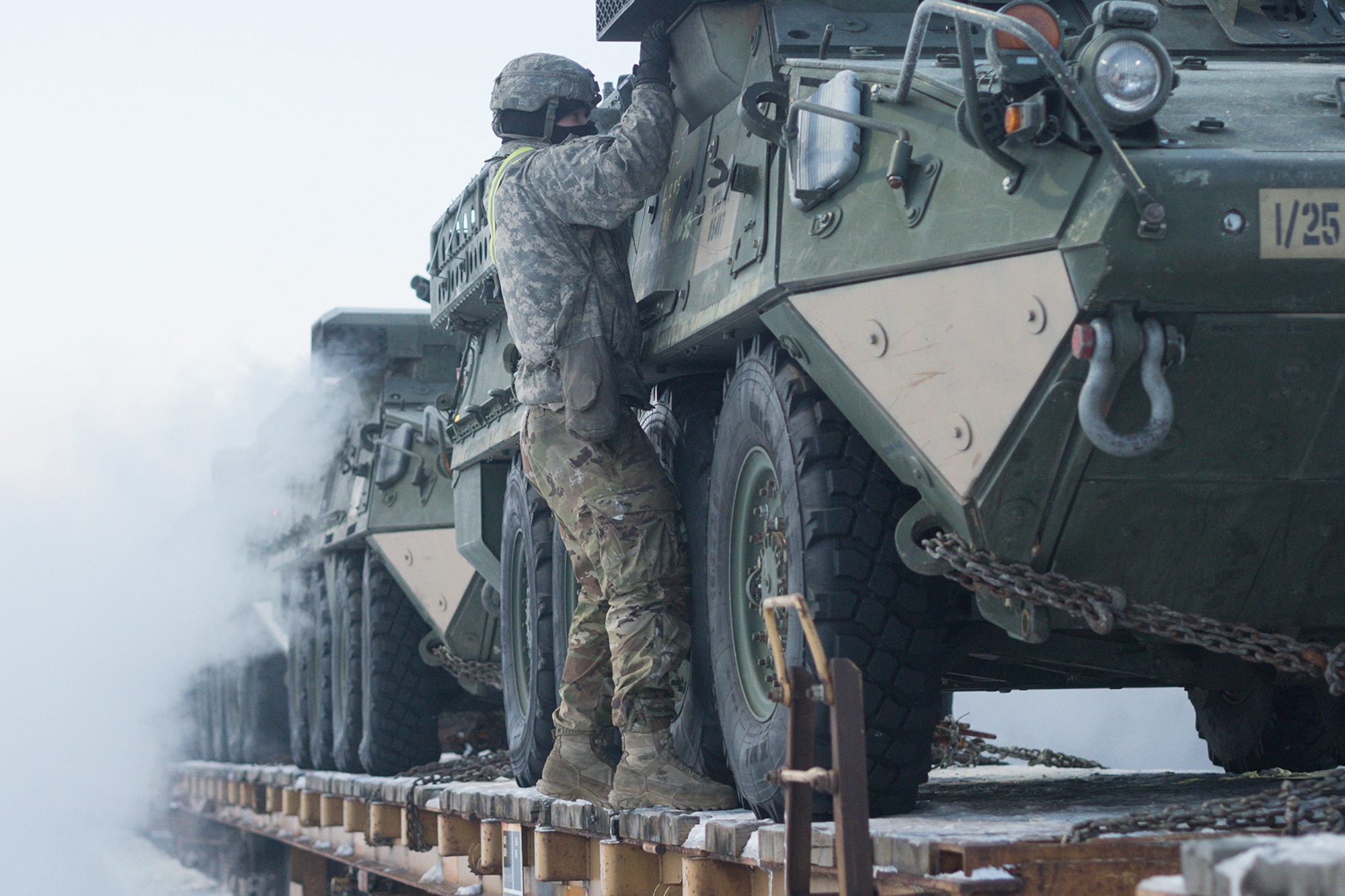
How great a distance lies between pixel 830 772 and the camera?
11.0ft

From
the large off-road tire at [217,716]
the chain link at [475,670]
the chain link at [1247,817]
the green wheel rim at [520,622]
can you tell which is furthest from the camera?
the large off-road tire at [217,716]

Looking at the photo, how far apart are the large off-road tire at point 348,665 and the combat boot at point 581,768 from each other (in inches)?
187

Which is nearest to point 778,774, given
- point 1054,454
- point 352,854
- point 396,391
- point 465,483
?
point 1054,454

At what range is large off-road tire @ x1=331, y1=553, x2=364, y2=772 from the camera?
1101 centimetres

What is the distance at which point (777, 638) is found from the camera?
11.3 ft

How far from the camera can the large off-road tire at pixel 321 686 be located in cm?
1187

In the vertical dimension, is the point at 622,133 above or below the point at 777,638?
above

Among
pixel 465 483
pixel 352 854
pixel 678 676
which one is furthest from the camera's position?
pixel 352 854

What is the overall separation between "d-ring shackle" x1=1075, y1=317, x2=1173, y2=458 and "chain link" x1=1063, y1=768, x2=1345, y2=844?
68 centimetres

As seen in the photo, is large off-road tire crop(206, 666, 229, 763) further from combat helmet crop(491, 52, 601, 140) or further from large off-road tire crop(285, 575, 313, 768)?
combat helmet crop(491, 52, 601, 140)

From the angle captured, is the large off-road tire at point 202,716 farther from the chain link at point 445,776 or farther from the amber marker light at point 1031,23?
the amber marker light at point 1031,23

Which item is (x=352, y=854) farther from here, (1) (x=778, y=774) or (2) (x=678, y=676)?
(1) (x=778, y=774)

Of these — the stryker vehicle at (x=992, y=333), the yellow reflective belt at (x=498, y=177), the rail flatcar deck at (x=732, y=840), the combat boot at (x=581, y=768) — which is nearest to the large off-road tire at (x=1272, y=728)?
the rail flatcar deck at (x=732, y=840)

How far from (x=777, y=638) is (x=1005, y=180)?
1.04 m
